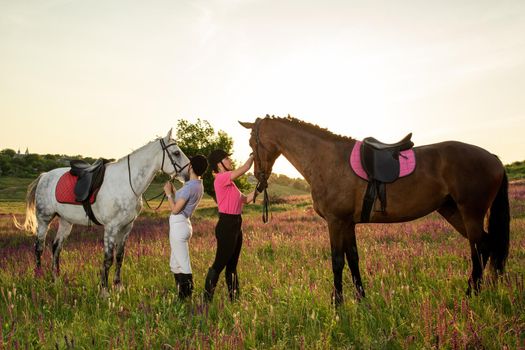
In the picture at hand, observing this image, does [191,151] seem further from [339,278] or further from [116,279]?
[339,278]

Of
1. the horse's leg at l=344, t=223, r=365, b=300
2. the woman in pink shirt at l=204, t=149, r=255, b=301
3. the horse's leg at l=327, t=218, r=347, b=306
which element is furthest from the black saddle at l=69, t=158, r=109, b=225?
the horse's leg at l=344, t=223, r=365, b=300

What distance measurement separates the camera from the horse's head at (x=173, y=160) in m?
5.87

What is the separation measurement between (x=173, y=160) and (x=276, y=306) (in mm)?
2924

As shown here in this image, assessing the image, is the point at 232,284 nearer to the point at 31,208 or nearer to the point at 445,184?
the point at 445,184

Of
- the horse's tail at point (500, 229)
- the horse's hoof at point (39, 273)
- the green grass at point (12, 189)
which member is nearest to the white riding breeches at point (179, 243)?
the horse's hoof at point (39, 273)

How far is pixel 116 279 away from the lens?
612 centimetres

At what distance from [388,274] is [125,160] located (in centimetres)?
488

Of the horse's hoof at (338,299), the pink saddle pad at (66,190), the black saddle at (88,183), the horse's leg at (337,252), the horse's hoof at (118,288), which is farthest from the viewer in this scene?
the pink saddle pad at (66,190)

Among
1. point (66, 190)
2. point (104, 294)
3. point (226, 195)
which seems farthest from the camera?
point (66, 190)

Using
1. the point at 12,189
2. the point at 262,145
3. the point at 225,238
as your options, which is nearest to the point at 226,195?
the point at 225,238

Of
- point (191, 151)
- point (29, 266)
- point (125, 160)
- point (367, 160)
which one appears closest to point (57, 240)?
point (29, 266)

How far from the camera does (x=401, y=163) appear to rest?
4.93 meters

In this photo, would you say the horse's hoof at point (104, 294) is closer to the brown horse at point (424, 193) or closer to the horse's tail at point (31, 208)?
the brown horse at point (424, 193)

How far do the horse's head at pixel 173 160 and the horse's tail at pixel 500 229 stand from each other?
4.64m
